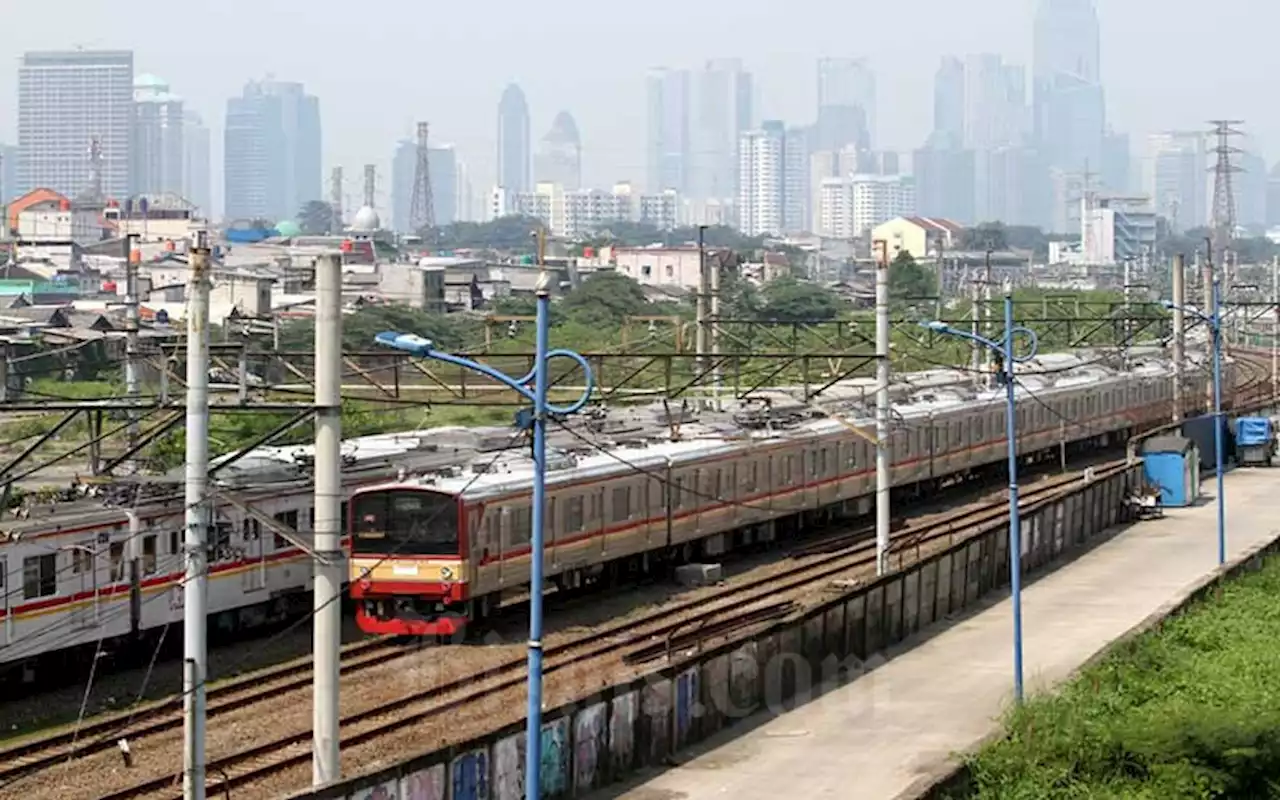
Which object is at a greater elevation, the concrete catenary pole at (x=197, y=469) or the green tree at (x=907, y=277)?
the green tree at (x=907, y=277)

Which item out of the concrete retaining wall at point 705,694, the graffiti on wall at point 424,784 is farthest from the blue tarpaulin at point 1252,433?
the graffiti on wall at point 424,784

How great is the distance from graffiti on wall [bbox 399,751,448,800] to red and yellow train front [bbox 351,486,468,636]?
9537 millimetres

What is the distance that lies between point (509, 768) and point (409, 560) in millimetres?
8849

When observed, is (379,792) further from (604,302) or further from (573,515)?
(604,302)

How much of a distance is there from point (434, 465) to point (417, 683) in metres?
5.44

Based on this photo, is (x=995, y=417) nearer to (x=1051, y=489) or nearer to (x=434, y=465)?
(x=1051, y=489)

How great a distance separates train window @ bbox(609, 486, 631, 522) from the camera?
3316cm

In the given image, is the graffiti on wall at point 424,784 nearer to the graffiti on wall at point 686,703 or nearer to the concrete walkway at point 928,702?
the concrete walkway at point 928,702

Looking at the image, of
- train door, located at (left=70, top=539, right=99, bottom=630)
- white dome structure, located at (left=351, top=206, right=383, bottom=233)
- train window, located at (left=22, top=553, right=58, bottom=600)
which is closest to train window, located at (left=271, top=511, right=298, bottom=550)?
train door, located at (left=70, top=539, right=99, bottom=630)

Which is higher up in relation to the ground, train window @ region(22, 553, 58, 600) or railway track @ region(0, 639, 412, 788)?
train window @ region(22, 553, 58, 600)

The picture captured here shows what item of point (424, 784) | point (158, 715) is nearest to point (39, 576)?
point (158, 715)

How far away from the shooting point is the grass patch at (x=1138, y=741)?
72.0 ft

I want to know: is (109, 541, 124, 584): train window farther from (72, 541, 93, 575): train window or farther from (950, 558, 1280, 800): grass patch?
(950, 558, 1280, 800): grass patch

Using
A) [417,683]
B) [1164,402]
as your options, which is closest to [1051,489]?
[1164,402]
